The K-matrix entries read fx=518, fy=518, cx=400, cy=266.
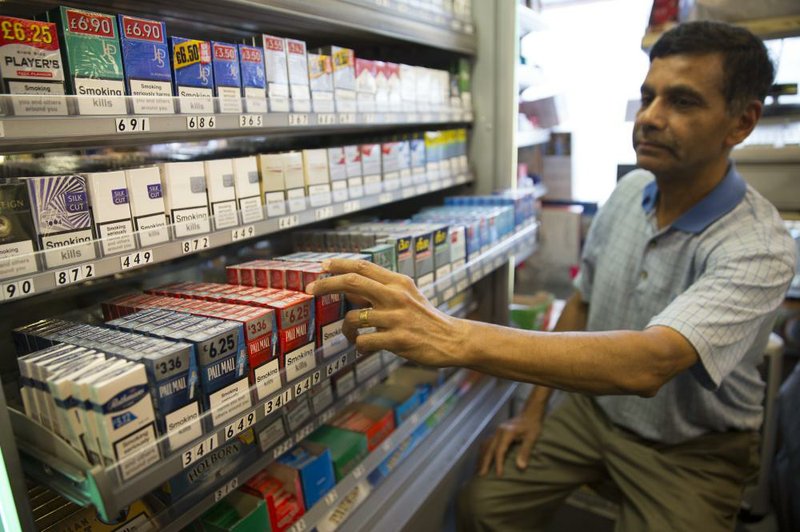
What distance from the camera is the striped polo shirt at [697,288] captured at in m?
1.52

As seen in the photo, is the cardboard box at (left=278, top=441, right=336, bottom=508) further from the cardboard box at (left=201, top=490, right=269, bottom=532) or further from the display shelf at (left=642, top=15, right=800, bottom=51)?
the display shelf at (left=642, top=15, right=800, bottom=51)

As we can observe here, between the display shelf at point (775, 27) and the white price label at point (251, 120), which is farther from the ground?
the display shelf at point (775, 27)

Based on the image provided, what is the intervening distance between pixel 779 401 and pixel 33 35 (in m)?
3.30

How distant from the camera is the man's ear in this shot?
70.4 inches

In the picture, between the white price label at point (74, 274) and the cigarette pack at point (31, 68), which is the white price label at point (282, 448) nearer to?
the white price label at point (74, 274)

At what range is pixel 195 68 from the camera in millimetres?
1323

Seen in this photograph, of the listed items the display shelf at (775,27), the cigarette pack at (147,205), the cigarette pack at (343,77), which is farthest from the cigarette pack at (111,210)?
the display shelf at (775,27)

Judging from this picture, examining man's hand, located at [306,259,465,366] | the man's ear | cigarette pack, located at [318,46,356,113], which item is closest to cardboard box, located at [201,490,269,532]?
man's hand, located at [306,259,465,366]

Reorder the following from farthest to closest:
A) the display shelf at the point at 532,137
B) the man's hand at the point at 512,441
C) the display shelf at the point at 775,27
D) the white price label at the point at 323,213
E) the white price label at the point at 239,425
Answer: the display shelf at the point at 532,137, the display shelf at the point at 775,27, the man's hand at the point at 512,441, the white price label at the point at 323,213, the white price label at the point at 239,425

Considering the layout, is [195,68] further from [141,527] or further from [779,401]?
[779,401]

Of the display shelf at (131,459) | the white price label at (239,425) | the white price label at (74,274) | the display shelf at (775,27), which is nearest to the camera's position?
the display shelf at (131,459)

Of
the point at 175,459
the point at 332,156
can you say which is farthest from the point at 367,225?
the point at 175,459

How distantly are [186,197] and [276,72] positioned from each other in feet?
1.63

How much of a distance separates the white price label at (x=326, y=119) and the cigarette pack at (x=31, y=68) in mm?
737
